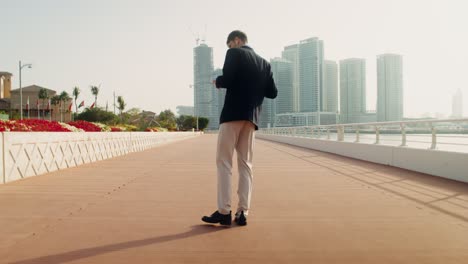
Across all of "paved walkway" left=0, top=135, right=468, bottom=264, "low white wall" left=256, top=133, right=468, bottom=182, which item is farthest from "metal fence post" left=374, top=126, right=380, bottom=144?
"paved walkway" left=0, top=135, right=468, bottom=264

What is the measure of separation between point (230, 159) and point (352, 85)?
72.0 metres

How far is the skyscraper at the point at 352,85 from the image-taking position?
6563 centimetres

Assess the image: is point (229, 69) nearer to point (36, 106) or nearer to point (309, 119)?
point (309, 119)

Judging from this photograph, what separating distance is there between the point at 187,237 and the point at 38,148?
5905mm

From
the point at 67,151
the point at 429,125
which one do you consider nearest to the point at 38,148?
the point at 67,151

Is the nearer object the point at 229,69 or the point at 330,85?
the point at 229,69

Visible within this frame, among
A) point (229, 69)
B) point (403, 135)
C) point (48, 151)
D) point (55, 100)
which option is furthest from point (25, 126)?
point (55, 100)

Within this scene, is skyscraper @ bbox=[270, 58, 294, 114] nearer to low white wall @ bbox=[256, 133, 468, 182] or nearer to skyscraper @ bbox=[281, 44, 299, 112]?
skyscraper @ bbox=[281, 44, 299, 112]

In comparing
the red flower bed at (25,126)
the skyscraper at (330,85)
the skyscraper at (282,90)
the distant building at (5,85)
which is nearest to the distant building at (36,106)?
the distant building at (5,85)

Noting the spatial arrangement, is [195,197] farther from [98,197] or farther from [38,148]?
[38,148]

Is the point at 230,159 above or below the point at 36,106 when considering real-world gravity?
below

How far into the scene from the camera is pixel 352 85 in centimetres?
7169

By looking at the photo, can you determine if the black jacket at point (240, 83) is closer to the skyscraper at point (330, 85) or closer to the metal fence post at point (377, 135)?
the metal fence post at point (377, 135)

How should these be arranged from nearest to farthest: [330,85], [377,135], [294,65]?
[377,135] < [330,85] < [294,65]
